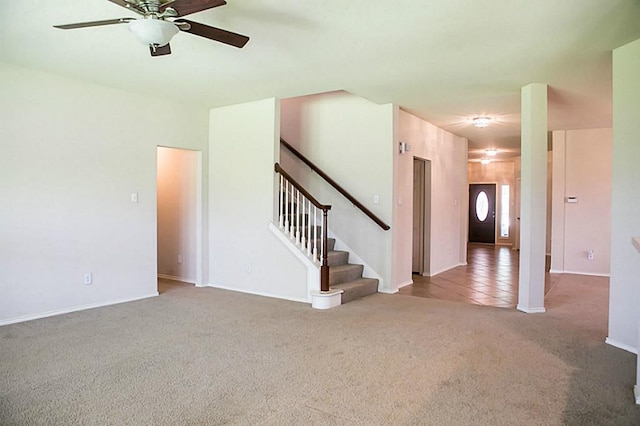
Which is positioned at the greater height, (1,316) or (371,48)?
(371,48)

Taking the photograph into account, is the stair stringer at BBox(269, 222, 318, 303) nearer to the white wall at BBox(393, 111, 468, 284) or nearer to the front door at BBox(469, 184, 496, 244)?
the white wall at BBox(393, 111, 468, 284)

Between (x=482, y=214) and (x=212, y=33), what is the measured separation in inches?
463

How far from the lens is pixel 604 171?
729 cm

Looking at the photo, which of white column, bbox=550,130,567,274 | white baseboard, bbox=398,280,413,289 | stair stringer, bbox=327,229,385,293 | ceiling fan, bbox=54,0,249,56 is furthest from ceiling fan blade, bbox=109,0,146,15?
white column, bbox=550,130,567,274

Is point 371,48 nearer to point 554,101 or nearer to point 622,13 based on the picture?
point 622,13

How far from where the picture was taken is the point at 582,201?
746 centimetres

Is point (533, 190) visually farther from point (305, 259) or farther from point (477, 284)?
point (305, 259)

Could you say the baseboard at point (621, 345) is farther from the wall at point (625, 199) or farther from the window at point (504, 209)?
the window at point (504, 209)

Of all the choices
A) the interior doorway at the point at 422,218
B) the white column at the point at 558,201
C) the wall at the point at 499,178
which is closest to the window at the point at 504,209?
the wall at the point at 499,178

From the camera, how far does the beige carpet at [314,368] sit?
235cm

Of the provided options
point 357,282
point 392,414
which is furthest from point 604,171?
point 392,414

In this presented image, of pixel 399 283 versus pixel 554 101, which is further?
pixel 399 283

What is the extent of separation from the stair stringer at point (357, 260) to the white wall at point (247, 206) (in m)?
1.07

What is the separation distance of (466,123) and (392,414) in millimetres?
5469
